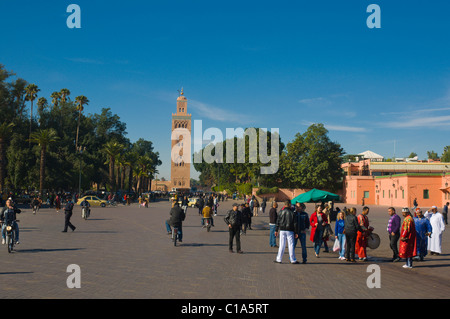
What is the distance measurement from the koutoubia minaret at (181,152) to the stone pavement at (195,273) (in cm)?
11656

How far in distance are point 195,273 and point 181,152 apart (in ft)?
407

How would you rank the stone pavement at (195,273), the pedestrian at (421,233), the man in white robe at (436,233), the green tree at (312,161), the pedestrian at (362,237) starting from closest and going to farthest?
the stone pavement at (195,273)
the pedestrian at (362,237)
the pedestrian at (421,233)
the man in white robe at (436,233)
the green tree at (312,161)

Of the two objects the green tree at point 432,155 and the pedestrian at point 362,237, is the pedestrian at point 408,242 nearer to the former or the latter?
the pedestrian at point 362,237

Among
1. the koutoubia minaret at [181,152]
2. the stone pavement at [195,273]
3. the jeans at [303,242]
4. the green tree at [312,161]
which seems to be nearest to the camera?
the stone pavement at [195,273]

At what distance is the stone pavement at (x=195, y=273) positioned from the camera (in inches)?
300

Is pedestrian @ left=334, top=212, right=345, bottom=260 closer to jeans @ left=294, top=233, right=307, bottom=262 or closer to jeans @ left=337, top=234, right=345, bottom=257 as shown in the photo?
jeans @ left=337, top=234, right=345, bottom=257

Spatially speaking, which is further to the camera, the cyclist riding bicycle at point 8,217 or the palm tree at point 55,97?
the palm tree at point 55,97

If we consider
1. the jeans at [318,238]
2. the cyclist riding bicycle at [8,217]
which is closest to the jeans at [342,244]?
the jeans at [318,238]

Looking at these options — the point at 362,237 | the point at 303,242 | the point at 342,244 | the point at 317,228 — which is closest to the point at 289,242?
the point at 303,242

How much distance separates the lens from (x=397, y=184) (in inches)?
2280

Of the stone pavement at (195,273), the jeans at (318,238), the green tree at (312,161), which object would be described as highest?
the green tree at (312,161)

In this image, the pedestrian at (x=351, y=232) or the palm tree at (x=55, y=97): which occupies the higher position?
the palm tree at (x=55, y=97)
